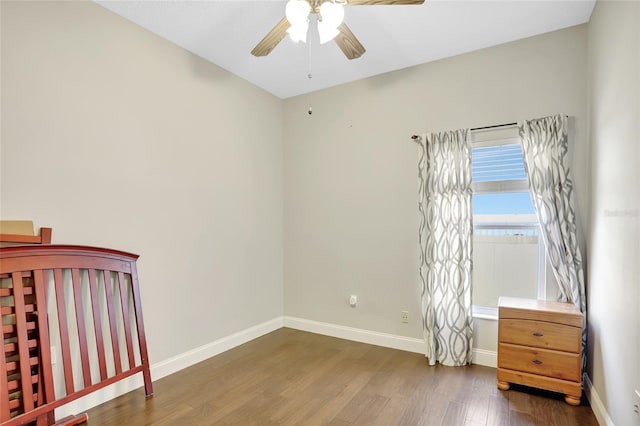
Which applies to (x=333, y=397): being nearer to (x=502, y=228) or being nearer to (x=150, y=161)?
(x=502, y=228)

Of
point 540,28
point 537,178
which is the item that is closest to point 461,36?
point 540,28

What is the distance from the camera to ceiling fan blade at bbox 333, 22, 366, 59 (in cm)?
216

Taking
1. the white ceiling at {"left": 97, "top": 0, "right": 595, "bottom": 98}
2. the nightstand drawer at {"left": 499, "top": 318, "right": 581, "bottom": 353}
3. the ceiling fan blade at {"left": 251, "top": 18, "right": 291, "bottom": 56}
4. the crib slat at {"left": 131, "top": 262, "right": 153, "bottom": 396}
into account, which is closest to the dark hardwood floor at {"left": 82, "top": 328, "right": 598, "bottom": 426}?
the crib slat at {"left": 131, "top": 262, "right": 153, "bottom": 396}

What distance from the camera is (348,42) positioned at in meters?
2.28

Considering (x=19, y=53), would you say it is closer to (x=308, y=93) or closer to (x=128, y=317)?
(x=128, y=317)

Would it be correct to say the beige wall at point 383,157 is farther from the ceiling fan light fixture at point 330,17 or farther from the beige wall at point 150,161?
the ceiling fan light fixture at point 330,17

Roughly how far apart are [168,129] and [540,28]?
10.5 feet

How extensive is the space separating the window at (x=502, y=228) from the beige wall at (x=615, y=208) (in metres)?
0.44

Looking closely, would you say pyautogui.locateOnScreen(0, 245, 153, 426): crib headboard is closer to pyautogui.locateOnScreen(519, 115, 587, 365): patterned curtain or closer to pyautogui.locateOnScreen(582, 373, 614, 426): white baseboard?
pyautogui.locateOnScreen(582, 373, 614, 426): white baseboard

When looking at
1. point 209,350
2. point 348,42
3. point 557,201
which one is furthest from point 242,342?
point 557,201

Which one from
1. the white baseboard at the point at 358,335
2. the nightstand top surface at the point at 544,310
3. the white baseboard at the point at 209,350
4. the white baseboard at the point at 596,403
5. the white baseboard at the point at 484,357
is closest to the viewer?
the white baseboard at the point at 596,403

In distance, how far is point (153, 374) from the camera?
8.91 feet

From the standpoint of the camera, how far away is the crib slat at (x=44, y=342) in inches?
77.8

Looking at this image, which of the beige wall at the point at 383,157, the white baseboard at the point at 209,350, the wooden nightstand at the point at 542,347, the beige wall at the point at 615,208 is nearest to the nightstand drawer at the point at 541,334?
the wooden nightstand at the point at 542,347
